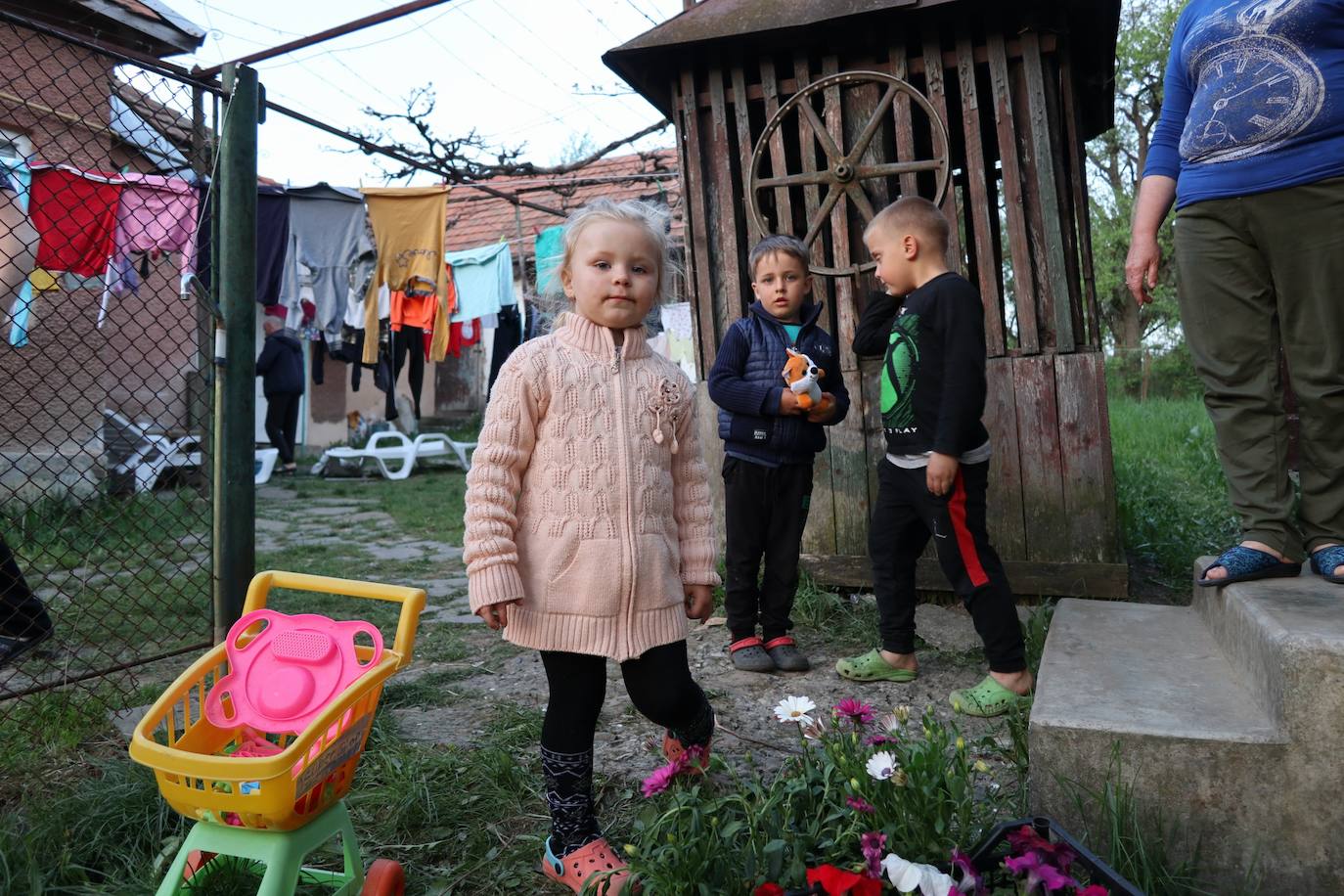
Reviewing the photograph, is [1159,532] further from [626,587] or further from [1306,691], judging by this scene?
[626,587]

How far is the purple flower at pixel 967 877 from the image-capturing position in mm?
1465

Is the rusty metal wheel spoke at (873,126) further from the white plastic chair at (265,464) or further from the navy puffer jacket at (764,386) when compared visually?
the white plastic chair at (265,464)

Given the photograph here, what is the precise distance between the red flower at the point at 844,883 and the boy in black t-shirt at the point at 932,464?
1.44 m

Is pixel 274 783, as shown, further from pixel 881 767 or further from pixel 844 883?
pixel 881 767

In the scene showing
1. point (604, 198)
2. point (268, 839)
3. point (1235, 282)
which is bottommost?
point (268, 839)

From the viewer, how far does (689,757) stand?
2.10m

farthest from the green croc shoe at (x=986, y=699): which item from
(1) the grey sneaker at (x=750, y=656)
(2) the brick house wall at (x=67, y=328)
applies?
(2) the brick house wall at (x=67, y=328)

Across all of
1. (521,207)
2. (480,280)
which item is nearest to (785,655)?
(480,280)

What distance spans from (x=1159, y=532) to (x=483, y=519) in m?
4.54

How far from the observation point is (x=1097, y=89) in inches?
190

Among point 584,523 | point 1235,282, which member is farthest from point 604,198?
point 1235,282

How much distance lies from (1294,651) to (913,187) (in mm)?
2812

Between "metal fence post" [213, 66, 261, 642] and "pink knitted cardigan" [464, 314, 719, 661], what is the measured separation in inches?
48.4

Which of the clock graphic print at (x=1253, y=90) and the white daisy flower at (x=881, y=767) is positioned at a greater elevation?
the clock graphic print at (x=1253, y=90)
